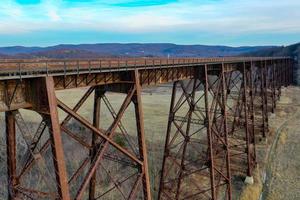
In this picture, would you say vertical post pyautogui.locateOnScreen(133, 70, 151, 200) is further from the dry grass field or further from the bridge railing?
the dry grass field

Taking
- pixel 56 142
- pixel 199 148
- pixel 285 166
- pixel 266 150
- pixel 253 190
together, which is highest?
pixel 56 142

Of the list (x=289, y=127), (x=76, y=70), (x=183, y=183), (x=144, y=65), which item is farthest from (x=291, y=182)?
(x=76, y=70)

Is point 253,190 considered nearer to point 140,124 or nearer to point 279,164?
point 279,164

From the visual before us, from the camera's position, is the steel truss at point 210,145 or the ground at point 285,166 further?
the ground at point 285,166

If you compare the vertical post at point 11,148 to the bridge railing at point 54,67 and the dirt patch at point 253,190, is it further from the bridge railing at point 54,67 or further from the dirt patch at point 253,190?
the dirt patch at point 253,190

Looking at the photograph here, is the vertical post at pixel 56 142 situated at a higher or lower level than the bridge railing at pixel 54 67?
lower

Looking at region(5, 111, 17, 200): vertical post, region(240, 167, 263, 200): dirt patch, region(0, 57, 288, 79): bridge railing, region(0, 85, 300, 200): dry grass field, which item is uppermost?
region(0, 57, 288, 79): bridge railing

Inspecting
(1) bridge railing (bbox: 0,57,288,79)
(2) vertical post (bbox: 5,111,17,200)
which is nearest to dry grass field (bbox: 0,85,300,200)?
(1) bridge railing (bbox: 0,57,288,79)

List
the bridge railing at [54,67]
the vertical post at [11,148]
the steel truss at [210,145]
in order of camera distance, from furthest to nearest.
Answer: the steel truss at [210,145]
the vertical post at [11,148]
the bridge railing at [54,67]

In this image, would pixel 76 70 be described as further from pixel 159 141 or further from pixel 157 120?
pixel 157 120

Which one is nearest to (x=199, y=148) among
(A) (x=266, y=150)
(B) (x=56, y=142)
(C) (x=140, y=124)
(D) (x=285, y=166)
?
(A) (x=266, y=150)

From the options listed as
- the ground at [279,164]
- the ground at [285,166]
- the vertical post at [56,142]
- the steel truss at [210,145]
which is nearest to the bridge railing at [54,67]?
the vertical post at [56,142]
